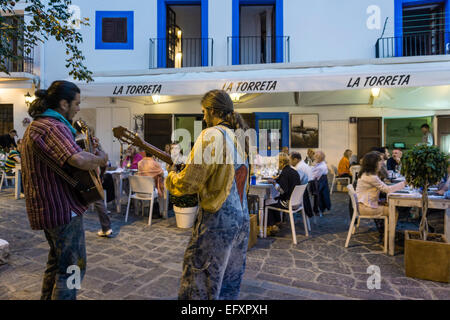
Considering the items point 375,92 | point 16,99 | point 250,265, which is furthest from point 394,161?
point 16,99

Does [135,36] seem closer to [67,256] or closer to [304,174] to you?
[304,174]

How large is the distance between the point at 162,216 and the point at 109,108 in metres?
6.09

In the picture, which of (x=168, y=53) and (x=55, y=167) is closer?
(x=55, y=167)

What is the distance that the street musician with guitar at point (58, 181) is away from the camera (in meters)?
1.84

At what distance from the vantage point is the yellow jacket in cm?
170

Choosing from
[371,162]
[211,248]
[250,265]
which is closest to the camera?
[211,248]

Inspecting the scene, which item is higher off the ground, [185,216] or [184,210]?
[184,210]

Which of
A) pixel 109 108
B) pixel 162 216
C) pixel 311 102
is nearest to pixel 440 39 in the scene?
pixel 311 102

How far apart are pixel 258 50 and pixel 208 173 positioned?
10265mm

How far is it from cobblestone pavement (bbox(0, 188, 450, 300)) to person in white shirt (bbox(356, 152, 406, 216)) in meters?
0.56

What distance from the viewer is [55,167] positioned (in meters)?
1.88

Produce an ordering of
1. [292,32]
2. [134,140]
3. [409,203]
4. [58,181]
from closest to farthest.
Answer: [58,181] < [134,140] < [409,203] < [292,32]

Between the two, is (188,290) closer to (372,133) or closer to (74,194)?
(74,194)
